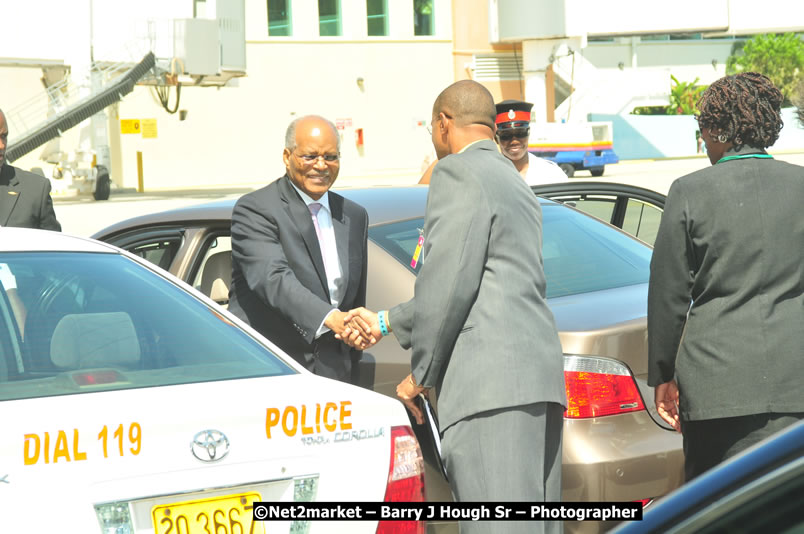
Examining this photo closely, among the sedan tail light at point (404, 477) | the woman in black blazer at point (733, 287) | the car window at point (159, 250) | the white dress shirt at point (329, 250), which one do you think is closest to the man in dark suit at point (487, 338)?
the sedan tail light at point (404, 477)

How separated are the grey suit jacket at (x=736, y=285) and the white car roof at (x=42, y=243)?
1764 mm

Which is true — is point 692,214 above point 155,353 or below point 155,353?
above

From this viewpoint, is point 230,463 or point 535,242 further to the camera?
point 535,242

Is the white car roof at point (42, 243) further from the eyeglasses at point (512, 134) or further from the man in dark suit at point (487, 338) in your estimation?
the eyeglasses at point (512, 134)

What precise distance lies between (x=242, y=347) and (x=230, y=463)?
25.6 inches

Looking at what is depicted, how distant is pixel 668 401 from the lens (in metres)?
3.38

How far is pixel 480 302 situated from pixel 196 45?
33.0 meters

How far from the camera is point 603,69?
55.9 metres

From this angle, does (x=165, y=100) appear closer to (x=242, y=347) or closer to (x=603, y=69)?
(x=603, y=69)

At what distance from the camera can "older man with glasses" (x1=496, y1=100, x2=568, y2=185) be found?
21.5ft

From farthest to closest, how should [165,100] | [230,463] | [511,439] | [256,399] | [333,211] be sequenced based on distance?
[165,100], [333,211], [511,439], [256,399], [230,463]

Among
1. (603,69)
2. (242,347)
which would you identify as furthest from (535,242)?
(603,69)

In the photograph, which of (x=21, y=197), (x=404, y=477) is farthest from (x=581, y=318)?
(x=21, y=197)

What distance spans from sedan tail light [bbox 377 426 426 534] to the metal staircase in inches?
1191
